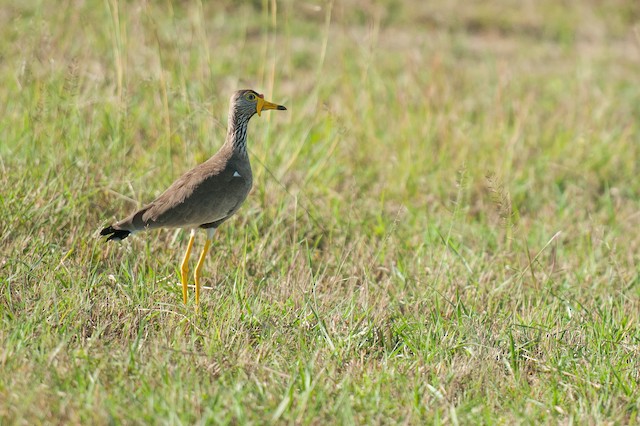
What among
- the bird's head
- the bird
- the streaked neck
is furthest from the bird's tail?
the bird's head

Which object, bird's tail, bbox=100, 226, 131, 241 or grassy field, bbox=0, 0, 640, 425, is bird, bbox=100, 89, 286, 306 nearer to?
bird's tail, bbox=100, 226, 131, 241

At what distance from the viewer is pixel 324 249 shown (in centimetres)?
468

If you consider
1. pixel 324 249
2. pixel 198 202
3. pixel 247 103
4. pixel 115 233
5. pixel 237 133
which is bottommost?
pixel 324 249

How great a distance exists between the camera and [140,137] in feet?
17.8

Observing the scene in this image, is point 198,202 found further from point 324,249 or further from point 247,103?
point 324,249

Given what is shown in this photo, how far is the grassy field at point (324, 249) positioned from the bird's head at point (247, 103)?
31cm

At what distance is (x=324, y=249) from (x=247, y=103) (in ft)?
3.24

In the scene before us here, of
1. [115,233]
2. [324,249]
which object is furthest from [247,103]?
[324,249]

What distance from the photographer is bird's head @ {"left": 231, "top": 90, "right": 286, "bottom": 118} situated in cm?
409

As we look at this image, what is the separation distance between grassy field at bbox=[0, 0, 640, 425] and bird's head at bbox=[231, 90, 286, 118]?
12.4 inches

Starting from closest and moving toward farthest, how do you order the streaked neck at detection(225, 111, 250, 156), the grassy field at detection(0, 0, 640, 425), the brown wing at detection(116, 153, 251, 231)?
→ the grassy field at detection(0, 0, 640, 425), the brown wing at detection(116, 153, 251, 231), the streaked neck at detection(225, 111, 250, 156)

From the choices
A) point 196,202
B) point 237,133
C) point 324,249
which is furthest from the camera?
point 324,249

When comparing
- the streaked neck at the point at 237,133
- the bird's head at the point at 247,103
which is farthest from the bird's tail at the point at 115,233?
the bird's head at the point at 247,103

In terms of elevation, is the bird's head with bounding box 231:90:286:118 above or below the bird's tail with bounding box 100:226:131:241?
above
